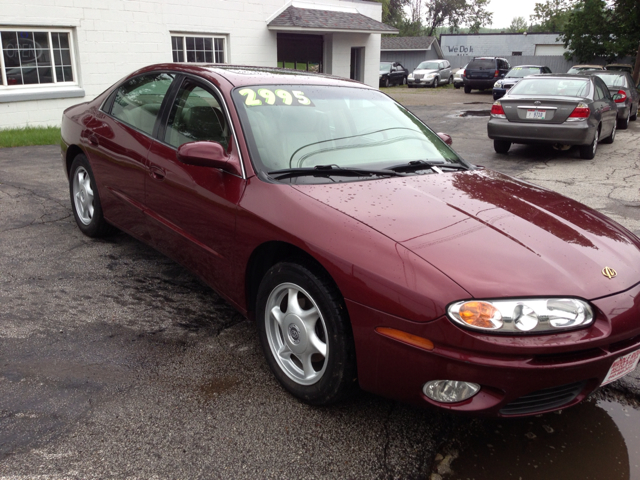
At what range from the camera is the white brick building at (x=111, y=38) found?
1130 centimetres

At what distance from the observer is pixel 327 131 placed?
3350 mm

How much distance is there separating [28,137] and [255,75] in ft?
28.2

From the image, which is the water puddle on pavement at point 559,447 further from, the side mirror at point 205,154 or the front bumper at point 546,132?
the front bumper at point 546,132

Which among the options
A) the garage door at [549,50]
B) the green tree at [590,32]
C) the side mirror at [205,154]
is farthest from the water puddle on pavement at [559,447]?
the garage door at [549,50]

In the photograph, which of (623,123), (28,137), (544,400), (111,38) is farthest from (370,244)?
(623,123)

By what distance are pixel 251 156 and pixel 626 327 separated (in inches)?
76.4

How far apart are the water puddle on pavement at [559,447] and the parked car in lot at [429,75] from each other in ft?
107

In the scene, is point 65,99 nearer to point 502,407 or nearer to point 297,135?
point 297,135

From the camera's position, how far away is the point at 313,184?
2873mm

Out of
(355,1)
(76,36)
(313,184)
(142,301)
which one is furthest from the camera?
(355,1)

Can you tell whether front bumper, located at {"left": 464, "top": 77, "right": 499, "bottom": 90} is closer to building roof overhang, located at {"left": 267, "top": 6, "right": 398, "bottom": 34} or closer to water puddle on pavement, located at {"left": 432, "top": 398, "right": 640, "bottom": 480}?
building roof overhang, located at {"left": 267, "top": 6, "right": 398, "bottom": 34}

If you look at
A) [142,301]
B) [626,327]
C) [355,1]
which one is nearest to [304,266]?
[626,327]

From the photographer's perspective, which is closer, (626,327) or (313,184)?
(626,327)

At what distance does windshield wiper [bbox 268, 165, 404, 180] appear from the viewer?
296 centimetres
